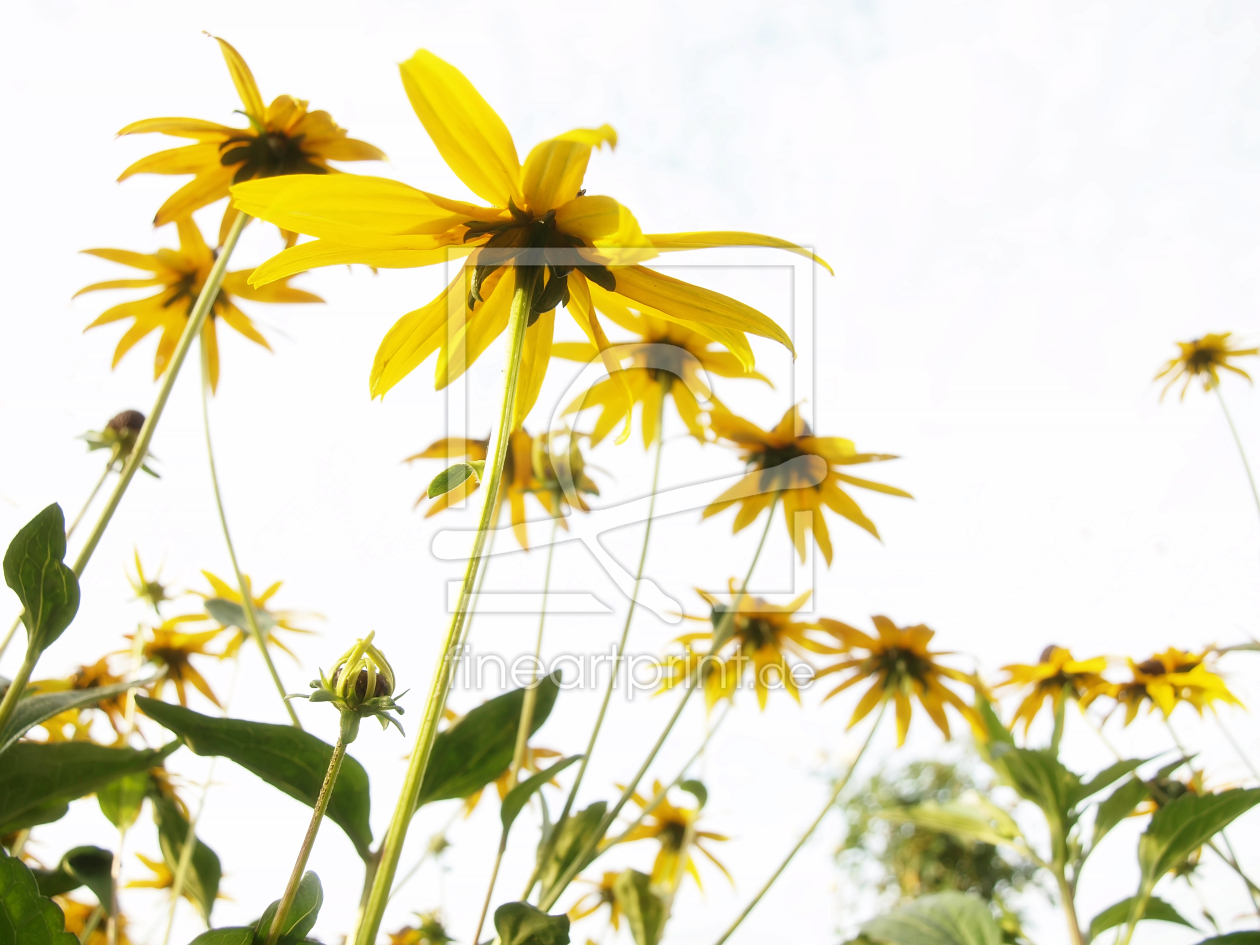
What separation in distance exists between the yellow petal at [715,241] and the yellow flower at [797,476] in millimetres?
615

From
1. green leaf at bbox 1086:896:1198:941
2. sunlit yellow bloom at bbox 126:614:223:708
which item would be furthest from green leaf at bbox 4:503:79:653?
green leaf at bbox 1086:896:1198:941

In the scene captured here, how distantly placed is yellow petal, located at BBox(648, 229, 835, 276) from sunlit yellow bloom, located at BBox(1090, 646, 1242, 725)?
3.51ft

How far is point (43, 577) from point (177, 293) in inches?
27.5

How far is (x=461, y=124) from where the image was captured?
0.40 metres

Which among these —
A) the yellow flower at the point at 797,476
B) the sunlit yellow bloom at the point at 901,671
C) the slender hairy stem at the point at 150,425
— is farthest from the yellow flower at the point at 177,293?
the sunlit yellow bloom at the point at 901,671

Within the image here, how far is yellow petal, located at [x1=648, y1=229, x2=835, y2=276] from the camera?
401mm

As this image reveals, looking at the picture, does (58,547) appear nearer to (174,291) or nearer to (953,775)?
(174,291)

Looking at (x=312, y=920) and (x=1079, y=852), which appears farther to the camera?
(x=1079, y=852)

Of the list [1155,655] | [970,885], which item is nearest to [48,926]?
[1155,655]

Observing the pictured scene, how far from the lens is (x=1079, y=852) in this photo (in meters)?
0.94

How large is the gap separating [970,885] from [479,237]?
6.99 meters

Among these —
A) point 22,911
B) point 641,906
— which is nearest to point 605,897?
point 641,906

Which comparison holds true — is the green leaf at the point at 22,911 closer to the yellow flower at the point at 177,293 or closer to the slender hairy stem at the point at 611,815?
the slender hairy stem at the point at 611,815

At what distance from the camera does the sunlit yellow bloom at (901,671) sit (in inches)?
46.6
